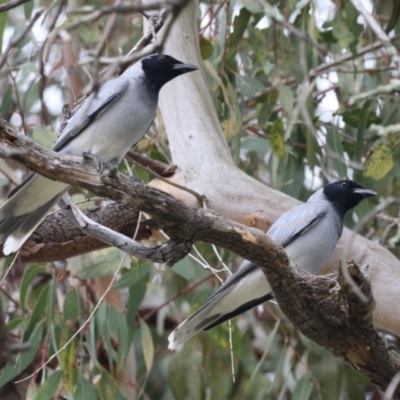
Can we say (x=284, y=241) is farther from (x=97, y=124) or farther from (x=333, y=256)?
(x=97, y=124)

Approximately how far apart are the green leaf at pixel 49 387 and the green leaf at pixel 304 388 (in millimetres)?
1153

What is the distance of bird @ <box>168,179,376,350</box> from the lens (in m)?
3.29

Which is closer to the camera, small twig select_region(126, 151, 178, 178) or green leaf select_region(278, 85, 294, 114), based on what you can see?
small twig select_region(126, 151, 178, 178)

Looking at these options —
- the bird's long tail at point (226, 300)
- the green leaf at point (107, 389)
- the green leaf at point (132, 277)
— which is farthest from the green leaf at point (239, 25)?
the green leaf at point (107, 389)

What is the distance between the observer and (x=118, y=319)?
401 centimetres

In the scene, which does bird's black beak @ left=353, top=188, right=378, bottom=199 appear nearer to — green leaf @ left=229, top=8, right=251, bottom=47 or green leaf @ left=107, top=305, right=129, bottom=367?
green leaf @ left=229, top=8, right=251, bottom=47

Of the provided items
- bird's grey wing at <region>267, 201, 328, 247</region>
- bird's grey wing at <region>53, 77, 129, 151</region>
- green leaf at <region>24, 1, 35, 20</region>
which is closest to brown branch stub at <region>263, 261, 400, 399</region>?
bird's grey wing at <region>267, 201, 328, 247</region>

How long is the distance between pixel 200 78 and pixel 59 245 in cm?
110

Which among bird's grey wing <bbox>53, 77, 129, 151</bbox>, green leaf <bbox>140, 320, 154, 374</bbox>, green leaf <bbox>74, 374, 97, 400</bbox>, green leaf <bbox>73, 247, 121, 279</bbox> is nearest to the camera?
bird's grey wing <bbox>53, 77, 129, 151</bbox>

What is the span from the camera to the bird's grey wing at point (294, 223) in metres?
3.35

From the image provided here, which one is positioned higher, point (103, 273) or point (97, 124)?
point (97, 124)

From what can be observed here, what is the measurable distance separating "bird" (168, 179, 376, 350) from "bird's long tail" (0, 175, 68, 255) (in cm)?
74

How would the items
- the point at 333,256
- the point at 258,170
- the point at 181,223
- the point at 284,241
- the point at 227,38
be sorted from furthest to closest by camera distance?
1. the point at 258,170
2. the point at 227,38
3. the point at 333,256
4. the point at 284,241
5. the point at 181,223

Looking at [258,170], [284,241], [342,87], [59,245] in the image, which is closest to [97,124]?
[59,245]
